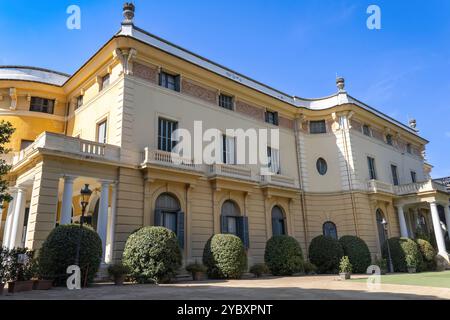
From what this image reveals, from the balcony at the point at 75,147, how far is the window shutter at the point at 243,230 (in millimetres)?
8061

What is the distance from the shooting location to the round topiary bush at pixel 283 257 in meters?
19.1

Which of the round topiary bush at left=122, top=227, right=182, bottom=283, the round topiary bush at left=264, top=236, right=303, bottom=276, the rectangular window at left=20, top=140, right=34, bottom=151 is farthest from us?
the rectangular window at left=20, top=140, right=34, bottom=151

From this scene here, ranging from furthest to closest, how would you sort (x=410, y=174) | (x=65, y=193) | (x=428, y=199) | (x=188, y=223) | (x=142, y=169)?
(x=410, y=174)
(x=428, y=199)
(x=188, y=223)
(x=142, y=169)
(x=65, y=193)

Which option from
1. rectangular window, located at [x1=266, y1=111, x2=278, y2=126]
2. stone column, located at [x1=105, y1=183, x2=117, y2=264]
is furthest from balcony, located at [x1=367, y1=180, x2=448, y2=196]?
stone column, located at [x1=105, y1=183, x2=117, y2=264]

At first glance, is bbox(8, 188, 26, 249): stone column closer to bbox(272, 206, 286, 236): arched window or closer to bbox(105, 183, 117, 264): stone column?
bbox(105, 183, 117, 264): stone column

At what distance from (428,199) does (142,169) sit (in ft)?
73.1

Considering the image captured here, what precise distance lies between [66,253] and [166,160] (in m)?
6.71

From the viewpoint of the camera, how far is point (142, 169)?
16891mm

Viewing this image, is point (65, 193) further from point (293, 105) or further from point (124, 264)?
point (293, 105)

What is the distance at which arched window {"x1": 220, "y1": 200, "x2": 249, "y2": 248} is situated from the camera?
66.3 feet

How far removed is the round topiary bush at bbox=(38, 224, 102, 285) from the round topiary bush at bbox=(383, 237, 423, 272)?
19114 millimetres

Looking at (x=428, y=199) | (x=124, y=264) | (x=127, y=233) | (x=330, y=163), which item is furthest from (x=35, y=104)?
(x=428, y=199)

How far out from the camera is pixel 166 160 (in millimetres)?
17594
